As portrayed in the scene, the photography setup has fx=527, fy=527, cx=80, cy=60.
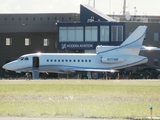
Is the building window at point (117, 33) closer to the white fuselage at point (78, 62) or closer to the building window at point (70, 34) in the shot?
Result: the building window at point (70, 34)

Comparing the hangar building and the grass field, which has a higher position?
the hangar building

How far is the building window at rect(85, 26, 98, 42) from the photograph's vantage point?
6794 centimetres

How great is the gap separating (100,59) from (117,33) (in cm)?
783

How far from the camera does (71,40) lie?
226 ft

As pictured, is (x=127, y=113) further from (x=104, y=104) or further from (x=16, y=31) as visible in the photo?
(x=16, y=31)

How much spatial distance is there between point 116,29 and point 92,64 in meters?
8.17

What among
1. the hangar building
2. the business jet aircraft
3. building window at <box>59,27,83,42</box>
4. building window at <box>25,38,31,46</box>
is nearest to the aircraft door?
the business jet aircraft

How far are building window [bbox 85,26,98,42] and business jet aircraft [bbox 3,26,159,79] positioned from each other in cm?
731

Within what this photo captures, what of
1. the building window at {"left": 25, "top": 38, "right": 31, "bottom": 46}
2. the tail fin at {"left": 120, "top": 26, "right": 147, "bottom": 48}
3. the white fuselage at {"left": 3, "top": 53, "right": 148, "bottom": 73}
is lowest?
the white fuselage at {"left": 3, "top": 53, "right": 148, "bottom": 73}

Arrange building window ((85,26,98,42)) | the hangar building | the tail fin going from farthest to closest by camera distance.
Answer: building window ((85,26,98,42)) < the hangar building < the tail fin

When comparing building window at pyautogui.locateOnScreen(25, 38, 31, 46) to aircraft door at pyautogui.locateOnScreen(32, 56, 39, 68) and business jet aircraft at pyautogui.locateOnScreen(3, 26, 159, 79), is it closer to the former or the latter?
business jet aircraft at pyautogui.locateOnScreen(3, 26, 159, 79)

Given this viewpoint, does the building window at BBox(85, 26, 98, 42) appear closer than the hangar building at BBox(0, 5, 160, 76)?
No

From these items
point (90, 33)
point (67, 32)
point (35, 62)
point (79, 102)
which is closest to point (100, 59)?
point (35, 62)

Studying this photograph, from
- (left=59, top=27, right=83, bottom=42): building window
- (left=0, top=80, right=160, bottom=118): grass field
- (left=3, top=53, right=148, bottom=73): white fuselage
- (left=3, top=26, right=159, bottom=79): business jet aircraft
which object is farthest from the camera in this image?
(left=59, top=27, right=83, bottom=42): building window
